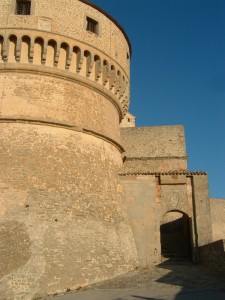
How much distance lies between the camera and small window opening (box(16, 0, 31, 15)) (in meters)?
13.1

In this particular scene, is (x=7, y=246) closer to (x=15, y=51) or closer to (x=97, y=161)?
(x=97, y=161)

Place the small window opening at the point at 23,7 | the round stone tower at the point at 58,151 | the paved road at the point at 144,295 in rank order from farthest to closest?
the small window opening at the point at 23,7
the round stone tower at the point at 58,151
the paved road at the point at 144,295

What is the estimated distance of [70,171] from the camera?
1196cm

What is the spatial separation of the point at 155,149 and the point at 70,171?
9362mm

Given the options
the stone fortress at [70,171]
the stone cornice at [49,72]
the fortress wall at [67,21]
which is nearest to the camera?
the stone fortress at [70,171]

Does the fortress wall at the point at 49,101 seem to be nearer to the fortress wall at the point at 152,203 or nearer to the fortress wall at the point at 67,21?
the fortress wall at the point at 67,21

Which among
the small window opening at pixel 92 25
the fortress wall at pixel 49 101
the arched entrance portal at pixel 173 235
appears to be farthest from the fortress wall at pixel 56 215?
the arched entrance portal at pixel 173 235

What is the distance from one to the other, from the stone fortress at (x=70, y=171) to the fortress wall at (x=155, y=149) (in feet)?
16.4

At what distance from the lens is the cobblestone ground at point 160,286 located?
29.3 ft

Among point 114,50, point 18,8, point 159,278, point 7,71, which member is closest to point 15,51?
point 7,71

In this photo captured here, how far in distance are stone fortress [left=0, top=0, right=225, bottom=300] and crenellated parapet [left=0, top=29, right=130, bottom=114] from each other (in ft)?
0.12

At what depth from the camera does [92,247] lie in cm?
1130

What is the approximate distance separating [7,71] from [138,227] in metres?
7.72

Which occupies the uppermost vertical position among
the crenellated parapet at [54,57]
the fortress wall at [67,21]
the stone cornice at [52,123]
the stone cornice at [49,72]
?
the fortress wall at [67,21]
